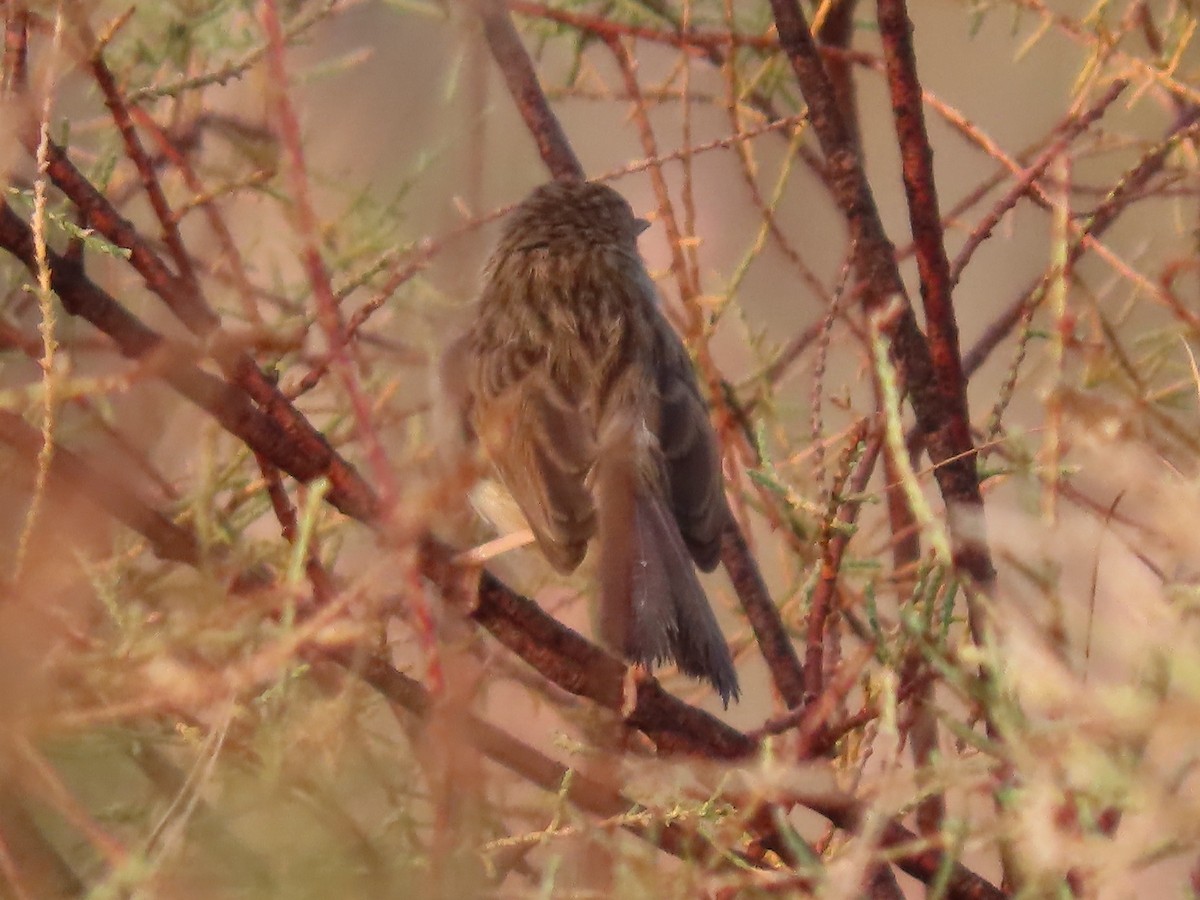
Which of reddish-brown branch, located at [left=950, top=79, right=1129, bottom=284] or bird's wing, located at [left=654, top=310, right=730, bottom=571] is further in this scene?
bird's wing, located at [left=654, top=310, right=730, bottom=571]

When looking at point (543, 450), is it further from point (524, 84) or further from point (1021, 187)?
point (1021, 187)

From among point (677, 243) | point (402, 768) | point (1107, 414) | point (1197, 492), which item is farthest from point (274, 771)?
point (677, 243)

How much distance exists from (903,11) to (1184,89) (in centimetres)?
49

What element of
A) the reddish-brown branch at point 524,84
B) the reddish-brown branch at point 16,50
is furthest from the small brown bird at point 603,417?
the reddish-brown branch at point 16,50

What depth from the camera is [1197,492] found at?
1229 mm

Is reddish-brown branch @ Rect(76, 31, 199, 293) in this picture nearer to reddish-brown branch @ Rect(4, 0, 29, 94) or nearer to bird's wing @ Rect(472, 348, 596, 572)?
reddish-brown branch @ Rect(4, 0, 29, 94)

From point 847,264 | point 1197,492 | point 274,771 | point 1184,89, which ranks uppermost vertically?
point 1184,89

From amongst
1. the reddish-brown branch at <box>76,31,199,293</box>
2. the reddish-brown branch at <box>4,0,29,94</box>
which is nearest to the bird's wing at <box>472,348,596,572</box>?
the reddish-brown branch at <box>76,31,199,293</box>

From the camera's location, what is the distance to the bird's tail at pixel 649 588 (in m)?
2.28

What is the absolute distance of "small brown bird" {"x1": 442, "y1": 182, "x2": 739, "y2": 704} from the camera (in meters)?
2.40

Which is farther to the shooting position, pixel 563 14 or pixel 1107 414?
pixel 563 14

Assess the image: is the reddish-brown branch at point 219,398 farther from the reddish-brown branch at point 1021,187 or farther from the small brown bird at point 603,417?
the reddish-brown branch at point 1021,187

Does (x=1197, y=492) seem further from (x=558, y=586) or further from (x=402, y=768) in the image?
(x=558, y=586)

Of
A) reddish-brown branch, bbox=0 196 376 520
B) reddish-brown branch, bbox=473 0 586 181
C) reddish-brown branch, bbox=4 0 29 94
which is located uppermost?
reddish-brown branch, bbox=473 0 586 181
